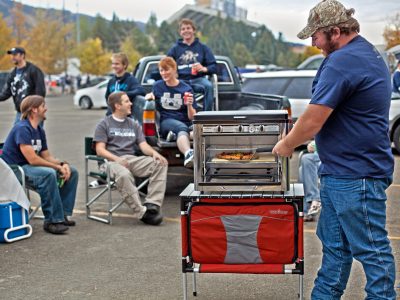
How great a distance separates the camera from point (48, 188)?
6.85m

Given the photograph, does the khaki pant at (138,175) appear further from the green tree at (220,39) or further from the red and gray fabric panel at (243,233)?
the green tree at (220,39)

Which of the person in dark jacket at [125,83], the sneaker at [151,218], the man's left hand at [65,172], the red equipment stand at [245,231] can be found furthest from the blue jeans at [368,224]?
the person in dark jacket at [125,83]

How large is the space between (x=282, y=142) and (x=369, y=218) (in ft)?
2.17

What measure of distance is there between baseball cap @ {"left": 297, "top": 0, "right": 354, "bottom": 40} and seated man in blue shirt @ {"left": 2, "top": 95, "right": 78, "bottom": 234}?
379 cm

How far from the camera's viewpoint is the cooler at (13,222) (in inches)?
255

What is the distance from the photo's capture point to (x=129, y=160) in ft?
24.9

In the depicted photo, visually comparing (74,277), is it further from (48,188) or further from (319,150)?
(319,150)

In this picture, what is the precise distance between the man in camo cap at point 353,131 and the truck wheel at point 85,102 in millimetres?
28400

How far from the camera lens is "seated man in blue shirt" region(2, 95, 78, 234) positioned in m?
6.88

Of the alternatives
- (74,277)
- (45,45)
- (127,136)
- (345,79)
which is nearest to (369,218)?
(345,79)

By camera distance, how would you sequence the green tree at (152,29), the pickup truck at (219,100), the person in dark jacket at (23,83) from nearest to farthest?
the pickup truck at (219,100) < the person in dark jacket at (23,83) < the green tree at (152,29)

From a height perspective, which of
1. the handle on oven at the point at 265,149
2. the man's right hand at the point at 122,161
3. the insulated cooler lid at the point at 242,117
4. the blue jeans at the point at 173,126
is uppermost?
Result: the insulated cooler lid at the point at 242,117

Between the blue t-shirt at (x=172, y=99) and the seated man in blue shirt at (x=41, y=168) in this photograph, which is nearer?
the seated man in blue shirt at (x=41, y=168)

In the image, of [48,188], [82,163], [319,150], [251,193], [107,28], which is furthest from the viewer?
[107,28]
